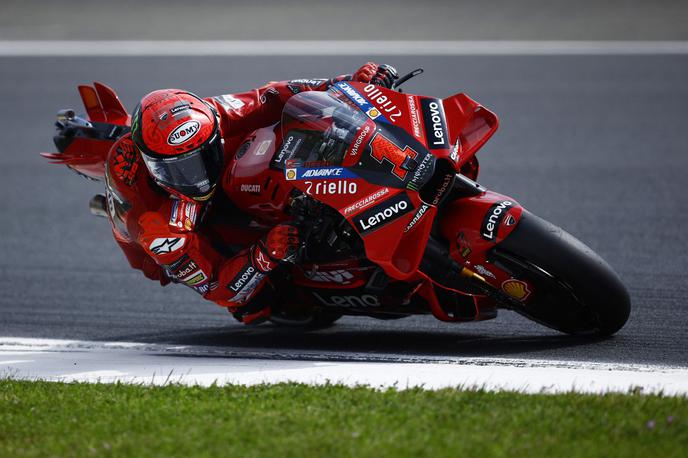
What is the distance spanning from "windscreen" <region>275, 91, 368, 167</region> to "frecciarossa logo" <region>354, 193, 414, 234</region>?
33 centimetres

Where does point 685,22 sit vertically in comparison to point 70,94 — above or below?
above

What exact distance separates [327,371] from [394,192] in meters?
1.02

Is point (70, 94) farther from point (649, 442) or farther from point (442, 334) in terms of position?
point (649, 442)

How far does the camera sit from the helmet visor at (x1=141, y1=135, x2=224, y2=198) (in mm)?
5293

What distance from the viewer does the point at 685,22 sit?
1480 cm

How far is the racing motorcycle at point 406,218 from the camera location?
201 inches

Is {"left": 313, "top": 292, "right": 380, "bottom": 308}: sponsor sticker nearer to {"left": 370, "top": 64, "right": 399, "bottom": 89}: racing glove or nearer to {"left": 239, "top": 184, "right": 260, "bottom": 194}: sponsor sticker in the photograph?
{"left": 239, "top": 184, "right": 260, "bottom": 194}: sponsor sticker

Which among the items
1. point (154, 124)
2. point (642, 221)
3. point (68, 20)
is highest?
point (154, 124)

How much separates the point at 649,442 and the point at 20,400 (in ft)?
9.82

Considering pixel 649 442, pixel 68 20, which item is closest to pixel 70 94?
pixel 68 20

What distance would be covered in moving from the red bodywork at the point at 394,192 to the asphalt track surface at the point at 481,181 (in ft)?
1.59

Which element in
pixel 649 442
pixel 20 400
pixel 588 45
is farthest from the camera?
pixel 588 45

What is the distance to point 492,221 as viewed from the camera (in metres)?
5.38

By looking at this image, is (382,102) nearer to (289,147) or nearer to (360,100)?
(360,100)
